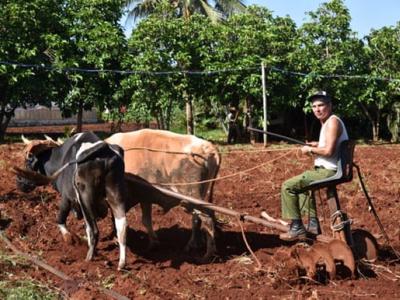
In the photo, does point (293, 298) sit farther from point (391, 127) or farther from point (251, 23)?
point (391, 127)

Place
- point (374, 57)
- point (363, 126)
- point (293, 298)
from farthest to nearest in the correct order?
point (363, 126), point (374, 57), point (293, 298)

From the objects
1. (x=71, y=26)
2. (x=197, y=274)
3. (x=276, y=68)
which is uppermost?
(x=71, y=26)

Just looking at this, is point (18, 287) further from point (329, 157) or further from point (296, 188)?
point (329, 157)

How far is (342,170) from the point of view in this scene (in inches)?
245

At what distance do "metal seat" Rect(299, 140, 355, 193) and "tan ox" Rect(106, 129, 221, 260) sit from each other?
1709 millimetres

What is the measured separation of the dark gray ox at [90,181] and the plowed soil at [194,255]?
410mm

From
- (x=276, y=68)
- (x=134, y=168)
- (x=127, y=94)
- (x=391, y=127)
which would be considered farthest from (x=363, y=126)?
(x=134, y=168)

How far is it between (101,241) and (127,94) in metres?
11.9

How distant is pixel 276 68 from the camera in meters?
19.4

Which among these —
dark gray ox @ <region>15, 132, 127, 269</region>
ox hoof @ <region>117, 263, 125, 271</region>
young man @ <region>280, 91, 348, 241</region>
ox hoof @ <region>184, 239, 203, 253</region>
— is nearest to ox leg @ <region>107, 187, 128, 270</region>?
dark gray ox @ <region>15, 132, 127, 269</region>

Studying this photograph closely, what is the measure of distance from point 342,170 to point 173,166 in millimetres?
2338

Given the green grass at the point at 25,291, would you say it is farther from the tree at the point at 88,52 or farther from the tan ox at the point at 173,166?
the tree at the point at 88,52

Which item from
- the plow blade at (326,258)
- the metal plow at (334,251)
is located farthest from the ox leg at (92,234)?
the plow blade at (326,258)

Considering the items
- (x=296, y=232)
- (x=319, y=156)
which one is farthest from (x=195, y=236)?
(x=319, y=156)
